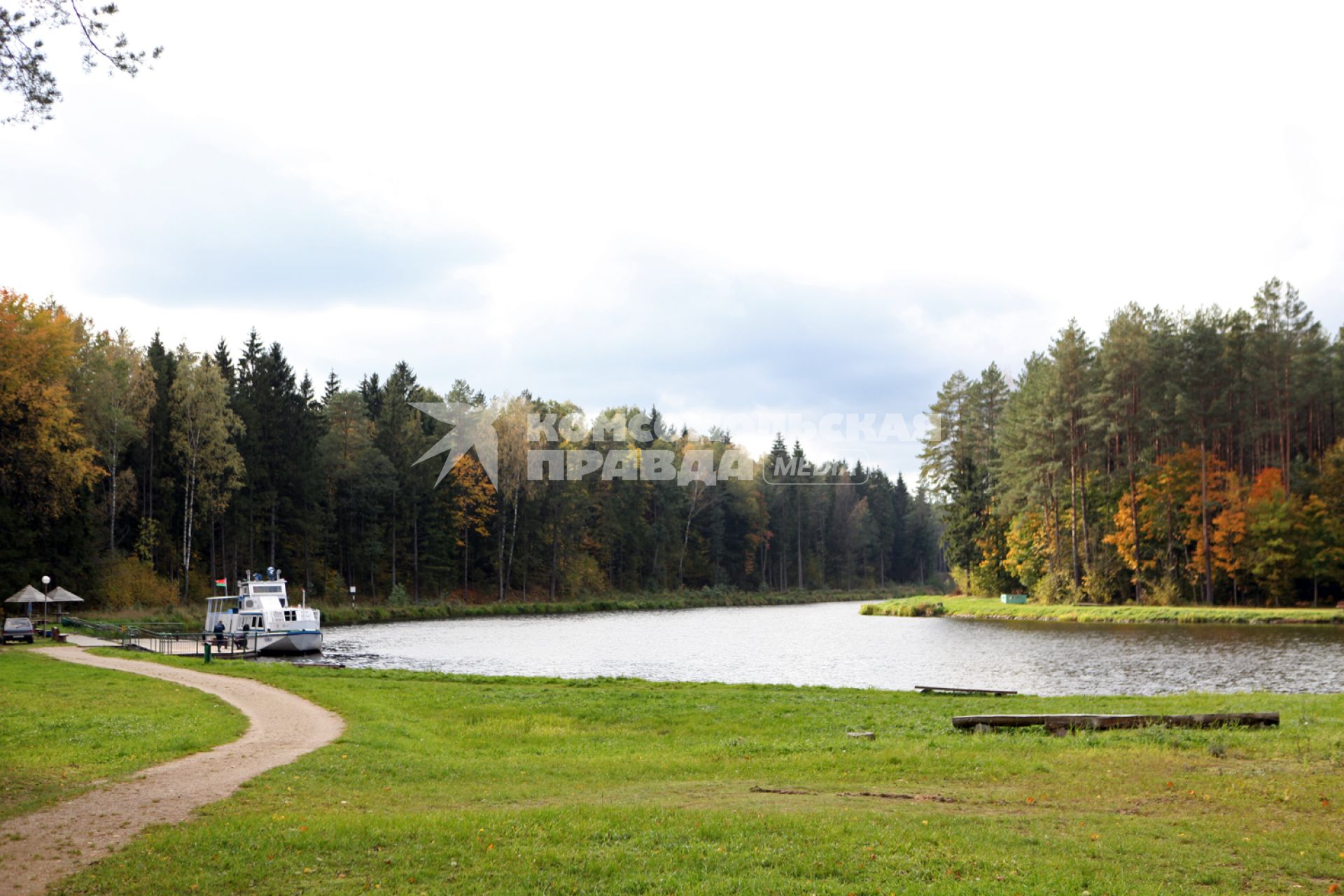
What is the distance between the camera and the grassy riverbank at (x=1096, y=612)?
49156 millimetres

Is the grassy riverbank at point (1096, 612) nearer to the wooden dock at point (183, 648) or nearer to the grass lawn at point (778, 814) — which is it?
the grass lawn at point (778, 814)

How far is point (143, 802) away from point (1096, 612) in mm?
56236

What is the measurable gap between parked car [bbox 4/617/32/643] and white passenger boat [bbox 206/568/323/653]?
685cm

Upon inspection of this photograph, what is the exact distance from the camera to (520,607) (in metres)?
78.1

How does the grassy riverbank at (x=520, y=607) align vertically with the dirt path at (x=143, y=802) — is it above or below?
below

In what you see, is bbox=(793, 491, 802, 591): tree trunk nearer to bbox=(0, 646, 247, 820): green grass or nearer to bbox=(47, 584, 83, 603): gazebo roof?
bbox=(47, 584, 83, 603): gazebo roof

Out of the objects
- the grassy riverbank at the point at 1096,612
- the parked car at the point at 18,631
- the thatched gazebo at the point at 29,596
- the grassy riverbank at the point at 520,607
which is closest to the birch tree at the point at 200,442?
the grassy riverbank at the point at 520,607

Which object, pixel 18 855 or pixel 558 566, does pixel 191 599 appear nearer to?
pixel 558 566

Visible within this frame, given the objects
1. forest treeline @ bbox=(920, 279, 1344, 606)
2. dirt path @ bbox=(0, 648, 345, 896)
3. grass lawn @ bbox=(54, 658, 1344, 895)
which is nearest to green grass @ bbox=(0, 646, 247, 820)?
dirt path @ bbox=(0, 648, 345, 896)

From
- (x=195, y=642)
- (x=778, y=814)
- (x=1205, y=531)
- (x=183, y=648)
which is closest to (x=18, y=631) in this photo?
(x=183, y=648)

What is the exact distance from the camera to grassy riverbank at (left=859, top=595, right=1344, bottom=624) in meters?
49.2

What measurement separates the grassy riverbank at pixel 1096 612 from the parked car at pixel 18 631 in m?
54.2

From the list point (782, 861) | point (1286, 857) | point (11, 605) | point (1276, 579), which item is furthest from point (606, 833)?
point (1276, 579)

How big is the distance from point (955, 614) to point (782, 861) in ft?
214
